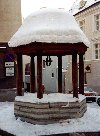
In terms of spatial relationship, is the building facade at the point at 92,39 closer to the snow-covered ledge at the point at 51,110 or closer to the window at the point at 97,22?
the window at the point at 97,22

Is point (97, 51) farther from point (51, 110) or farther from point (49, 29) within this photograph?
point (51, 110)

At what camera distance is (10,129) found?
11.3 meters

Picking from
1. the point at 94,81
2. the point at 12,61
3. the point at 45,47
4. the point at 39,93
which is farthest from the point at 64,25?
the point at 94,81

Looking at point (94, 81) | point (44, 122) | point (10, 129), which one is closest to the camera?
point (10, 129)

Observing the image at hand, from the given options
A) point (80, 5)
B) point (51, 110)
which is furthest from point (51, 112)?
point (80, 5)

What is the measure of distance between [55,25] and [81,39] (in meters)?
1.20

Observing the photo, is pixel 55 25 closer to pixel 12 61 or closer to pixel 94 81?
pixel 12 61

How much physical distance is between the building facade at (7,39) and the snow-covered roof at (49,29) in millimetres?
11405

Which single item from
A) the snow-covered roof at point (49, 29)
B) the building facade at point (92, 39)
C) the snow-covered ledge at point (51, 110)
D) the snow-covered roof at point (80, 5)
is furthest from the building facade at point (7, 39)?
the snow-covered ledge at point (51, 110)

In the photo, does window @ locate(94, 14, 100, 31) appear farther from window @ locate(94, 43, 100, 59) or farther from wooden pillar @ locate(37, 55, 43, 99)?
wooden pillar @ locate(37, 55, 43, 99)

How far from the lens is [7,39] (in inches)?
973

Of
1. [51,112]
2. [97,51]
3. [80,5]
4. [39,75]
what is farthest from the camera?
[80,5]

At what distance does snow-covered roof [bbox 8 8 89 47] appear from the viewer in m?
12.0

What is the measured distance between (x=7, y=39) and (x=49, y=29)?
42.6 feet
